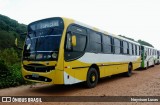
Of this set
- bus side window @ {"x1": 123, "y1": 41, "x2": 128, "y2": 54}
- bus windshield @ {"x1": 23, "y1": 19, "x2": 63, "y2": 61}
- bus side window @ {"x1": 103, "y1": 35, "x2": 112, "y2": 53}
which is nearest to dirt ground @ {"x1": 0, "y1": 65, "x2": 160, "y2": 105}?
bus windshield @ {"x1": 23, "y1": 19, "x2": 63, "y2": 61}

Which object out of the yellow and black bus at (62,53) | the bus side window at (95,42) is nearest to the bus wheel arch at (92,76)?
the yellow and black bus at (62,53)

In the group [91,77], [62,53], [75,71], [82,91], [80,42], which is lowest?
[82,91]

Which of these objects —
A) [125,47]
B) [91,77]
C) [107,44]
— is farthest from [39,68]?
[125,47]

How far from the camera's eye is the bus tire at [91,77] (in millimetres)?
10274

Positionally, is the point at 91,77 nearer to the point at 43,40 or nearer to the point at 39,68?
the point at 39,68

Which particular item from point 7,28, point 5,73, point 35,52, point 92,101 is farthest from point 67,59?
point 7,28

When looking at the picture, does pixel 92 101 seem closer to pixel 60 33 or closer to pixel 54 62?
pixel 54 62

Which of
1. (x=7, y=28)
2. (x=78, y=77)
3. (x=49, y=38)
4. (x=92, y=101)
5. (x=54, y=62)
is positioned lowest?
(x=92, y=101)

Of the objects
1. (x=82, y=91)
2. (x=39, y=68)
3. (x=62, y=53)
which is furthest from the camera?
(x=82, y=91)

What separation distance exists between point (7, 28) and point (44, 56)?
59412 millimetres

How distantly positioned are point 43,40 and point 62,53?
1053mm

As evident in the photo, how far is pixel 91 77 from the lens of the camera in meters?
10.5

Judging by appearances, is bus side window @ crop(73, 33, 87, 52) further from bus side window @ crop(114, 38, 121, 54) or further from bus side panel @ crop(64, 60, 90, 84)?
Result: bus side window @ crop(114, 38, 121, 54)

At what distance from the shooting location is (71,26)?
9.23 m
